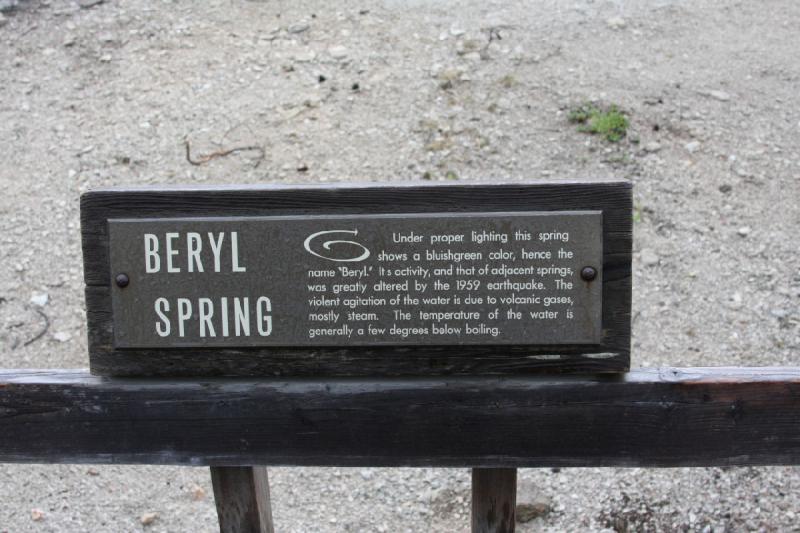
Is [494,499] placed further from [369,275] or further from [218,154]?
[218,154]

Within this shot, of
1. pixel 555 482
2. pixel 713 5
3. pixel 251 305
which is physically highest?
pixel 713 5

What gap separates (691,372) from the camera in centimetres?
223

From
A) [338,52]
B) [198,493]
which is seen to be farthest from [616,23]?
[198,493]

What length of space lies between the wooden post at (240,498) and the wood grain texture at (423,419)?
6.8 inches

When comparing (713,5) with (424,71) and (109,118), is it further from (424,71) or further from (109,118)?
(109,118)

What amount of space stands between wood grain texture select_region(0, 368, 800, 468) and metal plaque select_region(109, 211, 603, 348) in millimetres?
151

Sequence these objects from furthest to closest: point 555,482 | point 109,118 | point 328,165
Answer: point 109,118, point 328,165, point 555,482

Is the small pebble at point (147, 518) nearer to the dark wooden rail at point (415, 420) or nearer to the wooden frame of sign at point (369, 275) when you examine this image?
the dark wooden rail at point (415, 420)

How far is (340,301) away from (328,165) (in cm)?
345

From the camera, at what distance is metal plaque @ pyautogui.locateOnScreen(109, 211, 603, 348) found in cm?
210

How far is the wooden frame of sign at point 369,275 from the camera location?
82.8 inches

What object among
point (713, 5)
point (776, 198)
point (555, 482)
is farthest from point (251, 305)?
point (713, 5)

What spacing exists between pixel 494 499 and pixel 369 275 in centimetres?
81

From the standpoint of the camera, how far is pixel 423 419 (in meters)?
2.22
